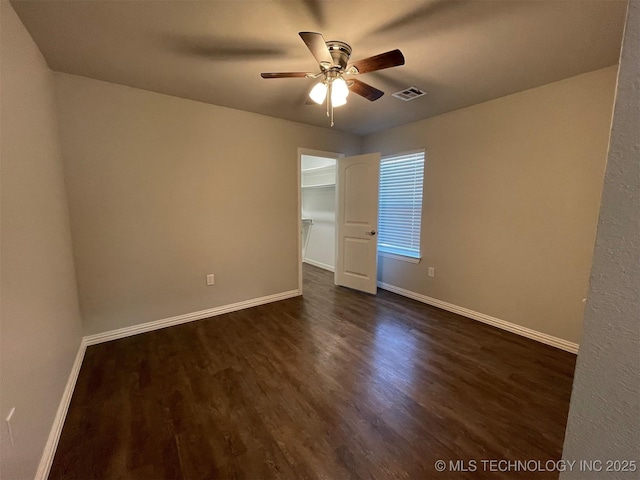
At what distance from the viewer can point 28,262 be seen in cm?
138

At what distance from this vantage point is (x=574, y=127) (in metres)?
2.28

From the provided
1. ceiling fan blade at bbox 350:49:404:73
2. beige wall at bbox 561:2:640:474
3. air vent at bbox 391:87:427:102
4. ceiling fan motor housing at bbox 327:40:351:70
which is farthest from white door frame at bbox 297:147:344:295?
beige wall at bbox 561:2:640:474

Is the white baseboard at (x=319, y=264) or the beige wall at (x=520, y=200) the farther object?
the white baseboard at (x=319, y=264)

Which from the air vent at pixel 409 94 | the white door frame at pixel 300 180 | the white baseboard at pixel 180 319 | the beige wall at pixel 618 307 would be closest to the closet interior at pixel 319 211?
the white door frame at pixel 300 180

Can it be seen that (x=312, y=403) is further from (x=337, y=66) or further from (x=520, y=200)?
(x=520, y=200)

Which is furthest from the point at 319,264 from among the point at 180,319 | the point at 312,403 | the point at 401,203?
the point at 312,403

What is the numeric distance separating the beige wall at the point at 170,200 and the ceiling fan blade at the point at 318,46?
5.65 feet

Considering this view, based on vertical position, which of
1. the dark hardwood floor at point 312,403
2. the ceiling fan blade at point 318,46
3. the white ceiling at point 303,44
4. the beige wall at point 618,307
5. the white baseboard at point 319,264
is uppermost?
the white ceiling at point 303,44

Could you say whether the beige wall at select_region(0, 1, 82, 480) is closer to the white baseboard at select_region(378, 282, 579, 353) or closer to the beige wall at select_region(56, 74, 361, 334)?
the beige wall at select_region(56, 74, 361, 334)

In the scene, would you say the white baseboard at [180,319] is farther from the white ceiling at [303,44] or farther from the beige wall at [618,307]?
the beige wall at [618,307]

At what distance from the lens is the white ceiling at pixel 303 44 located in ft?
4.93

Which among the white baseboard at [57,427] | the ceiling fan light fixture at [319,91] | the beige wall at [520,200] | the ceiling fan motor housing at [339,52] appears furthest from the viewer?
the beige wall at [520,200]

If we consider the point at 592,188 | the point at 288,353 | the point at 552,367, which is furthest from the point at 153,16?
the point at 552,367

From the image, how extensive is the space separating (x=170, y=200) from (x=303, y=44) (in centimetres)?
194
